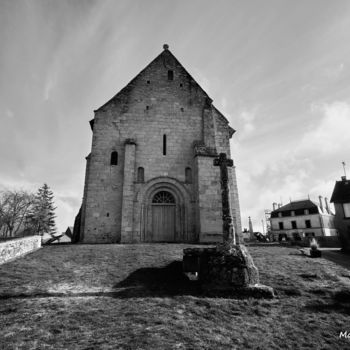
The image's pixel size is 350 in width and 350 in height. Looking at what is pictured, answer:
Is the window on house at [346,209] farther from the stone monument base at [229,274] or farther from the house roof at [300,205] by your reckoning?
the stone monument base at [229,274]

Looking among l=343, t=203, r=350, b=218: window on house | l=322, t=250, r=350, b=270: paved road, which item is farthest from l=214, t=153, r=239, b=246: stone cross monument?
l=343, t=203, r=350, b=218: window on house

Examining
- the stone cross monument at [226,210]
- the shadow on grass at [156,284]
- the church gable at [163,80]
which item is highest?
the church gable at [163,80]

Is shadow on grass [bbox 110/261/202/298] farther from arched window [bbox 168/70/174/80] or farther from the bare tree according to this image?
the bare tree

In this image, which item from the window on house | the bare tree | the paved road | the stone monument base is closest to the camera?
the stone monument base

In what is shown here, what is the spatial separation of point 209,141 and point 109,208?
7.75m

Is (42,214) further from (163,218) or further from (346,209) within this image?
(346,209)

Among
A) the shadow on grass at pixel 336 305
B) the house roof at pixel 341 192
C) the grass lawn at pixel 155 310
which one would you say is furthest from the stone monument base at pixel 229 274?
the house roof at pixel 341 192

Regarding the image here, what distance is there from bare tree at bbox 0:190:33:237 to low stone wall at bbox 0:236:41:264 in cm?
3100

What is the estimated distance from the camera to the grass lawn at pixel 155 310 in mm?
3689

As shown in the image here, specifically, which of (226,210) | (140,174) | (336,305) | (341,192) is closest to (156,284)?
(226,210)

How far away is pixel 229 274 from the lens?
6145 millimetres

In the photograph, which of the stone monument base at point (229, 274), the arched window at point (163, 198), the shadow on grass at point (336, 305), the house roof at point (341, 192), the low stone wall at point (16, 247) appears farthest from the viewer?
the house roof at point (341, 192)

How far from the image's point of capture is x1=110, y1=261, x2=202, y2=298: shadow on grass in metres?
5.93

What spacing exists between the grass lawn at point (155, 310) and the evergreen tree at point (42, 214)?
3613 centimetres
